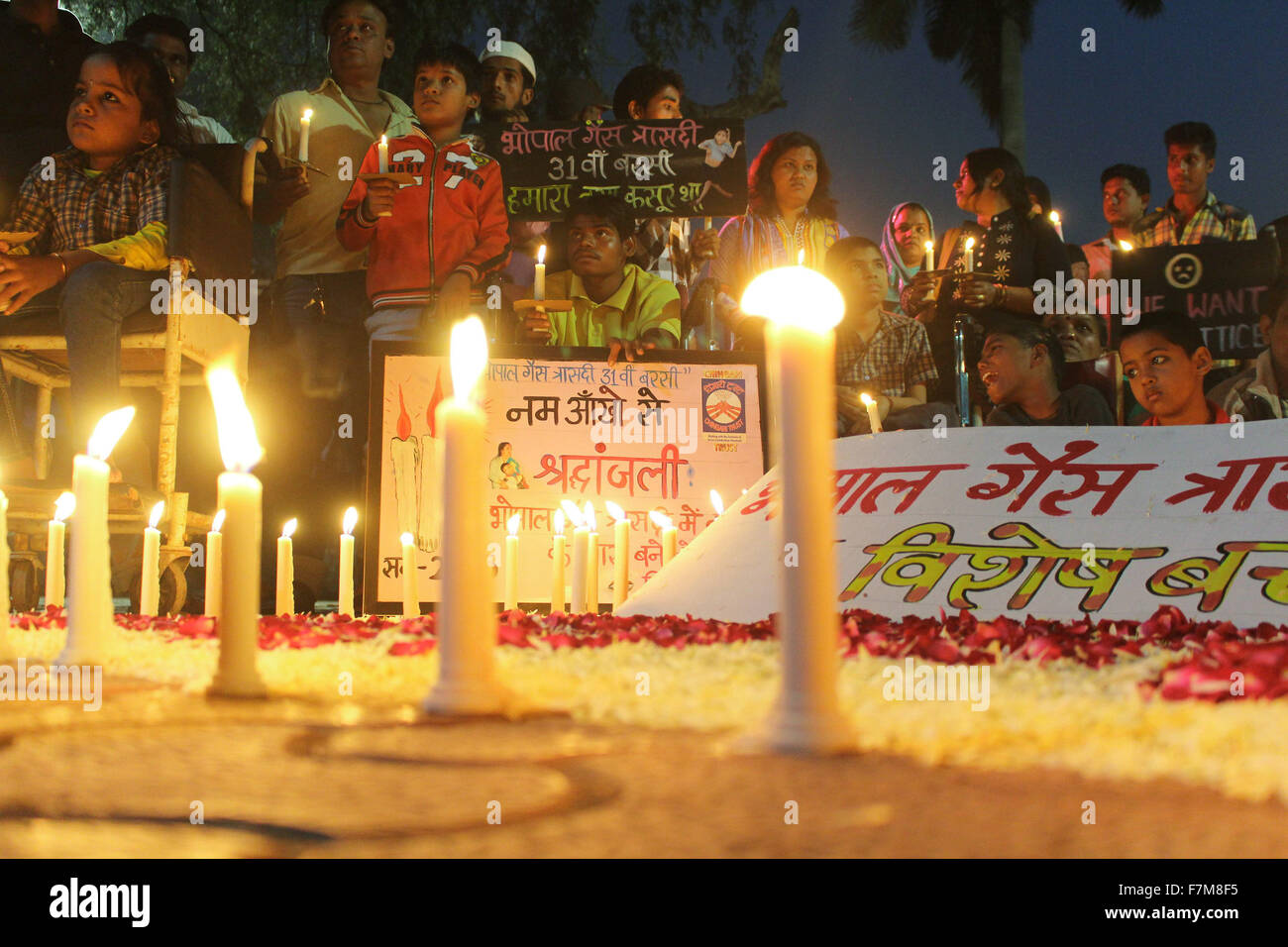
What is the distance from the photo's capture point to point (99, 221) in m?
5.18

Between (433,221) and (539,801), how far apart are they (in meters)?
5.29

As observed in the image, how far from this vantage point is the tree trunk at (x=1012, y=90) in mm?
14820

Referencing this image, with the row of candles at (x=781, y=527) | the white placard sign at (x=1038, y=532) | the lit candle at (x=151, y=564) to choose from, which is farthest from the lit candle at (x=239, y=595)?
the lit candle at (x=151, y=564)

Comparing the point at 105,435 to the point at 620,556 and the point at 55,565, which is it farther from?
the point at 620,556

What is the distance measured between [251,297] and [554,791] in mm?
5727

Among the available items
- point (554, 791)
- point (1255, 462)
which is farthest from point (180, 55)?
point (554, 791)

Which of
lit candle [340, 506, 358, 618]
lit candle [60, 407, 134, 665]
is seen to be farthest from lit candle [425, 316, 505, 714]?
lit candle [340, 506, 358, 618]

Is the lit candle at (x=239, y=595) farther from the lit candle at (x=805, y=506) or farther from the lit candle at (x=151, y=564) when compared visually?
the lit candle at (x=151, y=564)

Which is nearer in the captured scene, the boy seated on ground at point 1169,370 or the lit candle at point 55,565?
the lit candle at point 55,565

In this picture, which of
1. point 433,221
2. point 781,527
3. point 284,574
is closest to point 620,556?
point 284,574

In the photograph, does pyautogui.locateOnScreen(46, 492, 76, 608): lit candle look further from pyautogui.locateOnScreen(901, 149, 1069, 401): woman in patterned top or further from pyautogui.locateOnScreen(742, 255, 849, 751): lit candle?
pyautogui.locateOnScreen(901, 149, 1069, 401): woman in patterned top

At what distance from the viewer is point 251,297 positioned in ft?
19.9

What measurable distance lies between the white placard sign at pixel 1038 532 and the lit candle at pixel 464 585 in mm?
1365
